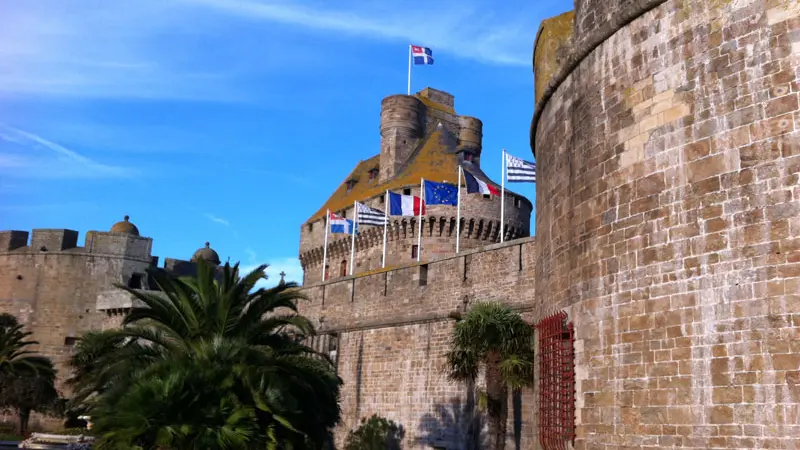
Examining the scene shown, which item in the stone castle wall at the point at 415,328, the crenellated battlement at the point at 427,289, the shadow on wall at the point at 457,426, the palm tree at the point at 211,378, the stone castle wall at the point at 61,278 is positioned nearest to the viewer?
the palm tree at the point at 211,378

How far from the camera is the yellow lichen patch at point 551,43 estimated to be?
36.4ft

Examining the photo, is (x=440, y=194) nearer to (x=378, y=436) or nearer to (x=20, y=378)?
(x=378, y=436)

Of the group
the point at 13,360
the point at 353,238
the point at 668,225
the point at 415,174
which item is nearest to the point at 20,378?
the point at 13,360

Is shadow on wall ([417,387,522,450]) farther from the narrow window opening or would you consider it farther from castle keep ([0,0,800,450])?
the narrow window opening

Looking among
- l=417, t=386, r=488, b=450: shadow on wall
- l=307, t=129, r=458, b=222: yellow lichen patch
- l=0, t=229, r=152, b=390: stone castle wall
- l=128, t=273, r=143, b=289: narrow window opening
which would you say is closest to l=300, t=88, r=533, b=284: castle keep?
l=307, t=129, r=458, b=222: yellow lichen patch

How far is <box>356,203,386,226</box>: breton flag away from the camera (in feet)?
110

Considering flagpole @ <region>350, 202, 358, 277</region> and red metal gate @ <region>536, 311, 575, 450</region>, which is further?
flagpole @ <region>350, 202, 358, 277</region>

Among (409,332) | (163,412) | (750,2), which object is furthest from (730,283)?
(409,332)

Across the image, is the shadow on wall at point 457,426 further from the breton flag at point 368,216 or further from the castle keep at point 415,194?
the castle keep at point 415,194

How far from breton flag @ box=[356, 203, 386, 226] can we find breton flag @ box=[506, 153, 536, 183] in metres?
10.2

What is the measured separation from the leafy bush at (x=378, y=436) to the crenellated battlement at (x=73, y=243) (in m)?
22.7

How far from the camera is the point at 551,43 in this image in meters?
11.4

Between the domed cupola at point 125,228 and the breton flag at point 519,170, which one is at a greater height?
the domed cupola at point 125,228

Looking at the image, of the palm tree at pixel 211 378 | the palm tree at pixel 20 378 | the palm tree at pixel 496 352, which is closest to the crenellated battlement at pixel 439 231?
the palm tree at pixel 20 378
